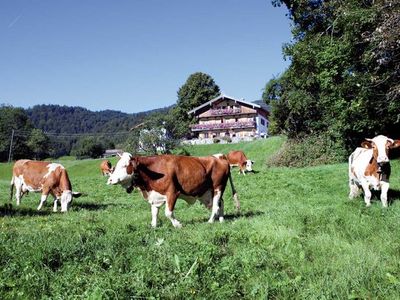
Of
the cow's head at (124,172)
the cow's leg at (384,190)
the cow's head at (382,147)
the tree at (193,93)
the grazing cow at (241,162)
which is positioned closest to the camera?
the cow's head at (124,172)

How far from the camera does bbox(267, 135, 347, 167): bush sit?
120 feet

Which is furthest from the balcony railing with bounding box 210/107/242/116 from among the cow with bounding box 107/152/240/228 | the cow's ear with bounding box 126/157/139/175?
the cow's ear with bounding box 126/157/139/175

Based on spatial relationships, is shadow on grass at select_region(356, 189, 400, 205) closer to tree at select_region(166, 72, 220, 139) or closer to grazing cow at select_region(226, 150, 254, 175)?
grazing cow at select_region(226, 150, 254, 175)

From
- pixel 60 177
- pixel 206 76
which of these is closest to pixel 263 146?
pixel 206 76

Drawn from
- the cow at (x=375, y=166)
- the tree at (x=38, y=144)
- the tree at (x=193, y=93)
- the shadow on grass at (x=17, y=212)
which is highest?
the tree at (x=193, y=93)

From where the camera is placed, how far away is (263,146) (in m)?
61.2

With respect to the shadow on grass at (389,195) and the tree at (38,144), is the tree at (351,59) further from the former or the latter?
the tree at (38,144)

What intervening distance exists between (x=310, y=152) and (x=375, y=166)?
1029 inches

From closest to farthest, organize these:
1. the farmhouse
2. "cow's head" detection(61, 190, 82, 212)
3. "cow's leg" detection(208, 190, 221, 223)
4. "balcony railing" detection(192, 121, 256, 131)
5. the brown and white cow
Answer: "cow's leg" detection(208, 190, 221, 223) < "cow's head" detection(61, 190, 82, 212) < the brown and white cow < the farmhouse < "balcony railing" detection(192, 121, 256, 131)

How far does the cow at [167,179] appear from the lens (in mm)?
11141

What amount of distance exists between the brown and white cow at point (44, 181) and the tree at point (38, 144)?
10863 centimetres

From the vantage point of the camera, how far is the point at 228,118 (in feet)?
301

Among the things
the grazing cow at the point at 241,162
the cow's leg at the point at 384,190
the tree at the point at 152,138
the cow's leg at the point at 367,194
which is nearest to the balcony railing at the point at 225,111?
the tree at the point at 152,138

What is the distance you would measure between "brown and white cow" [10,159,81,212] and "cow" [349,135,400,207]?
10.5m
